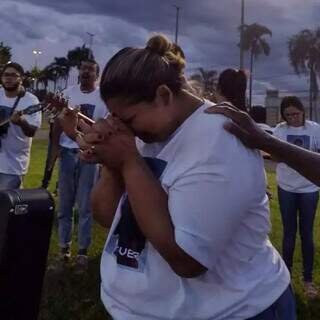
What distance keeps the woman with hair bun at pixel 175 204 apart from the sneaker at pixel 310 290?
343cm

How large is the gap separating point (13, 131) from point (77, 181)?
0.80 meters

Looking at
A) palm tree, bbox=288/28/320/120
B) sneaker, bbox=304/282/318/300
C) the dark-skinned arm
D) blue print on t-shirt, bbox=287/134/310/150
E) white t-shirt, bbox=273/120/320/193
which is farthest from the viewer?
palm tree, bbox=288/28/320/120

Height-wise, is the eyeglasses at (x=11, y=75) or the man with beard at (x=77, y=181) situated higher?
the eyeglasses at (x=11, y=75)

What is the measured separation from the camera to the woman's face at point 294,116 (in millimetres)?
5457

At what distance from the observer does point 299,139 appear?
540 cm

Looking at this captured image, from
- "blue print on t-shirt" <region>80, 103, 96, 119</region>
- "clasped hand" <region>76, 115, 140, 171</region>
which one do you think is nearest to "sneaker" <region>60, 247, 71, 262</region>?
"blue print on t-shirt" <region>80, 103, 96, 119</region>

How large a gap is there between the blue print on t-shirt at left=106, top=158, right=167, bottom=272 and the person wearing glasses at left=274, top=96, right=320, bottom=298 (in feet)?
12.0

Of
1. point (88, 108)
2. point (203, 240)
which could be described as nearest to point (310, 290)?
point (88, 108)

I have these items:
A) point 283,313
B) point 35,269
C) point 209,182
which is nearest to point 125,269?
point 209,182

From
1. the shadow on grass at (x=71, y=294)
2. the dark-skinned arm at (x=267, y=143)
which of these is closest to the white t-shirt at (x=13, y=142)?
the shadow on grass at (x=71, y=294)

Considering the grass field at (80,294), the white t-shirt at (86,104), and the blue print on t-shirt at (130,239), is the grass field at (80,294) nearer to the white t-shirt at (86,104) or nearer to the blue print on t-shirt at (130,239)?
the white t-shirt at (86,104)

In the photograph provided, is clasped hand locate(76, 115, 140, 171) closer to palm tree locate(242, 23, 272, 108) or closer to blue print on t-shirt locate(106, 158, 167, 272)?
blue print on t-shirt locate(106, 158, 167, 272)

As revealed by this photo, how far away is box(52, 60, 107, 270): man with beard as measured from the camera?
5.58m

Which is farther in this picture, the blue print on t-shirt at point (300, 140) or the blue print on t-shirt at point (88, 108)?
the blue print on t-shirt at point (88, 108)
